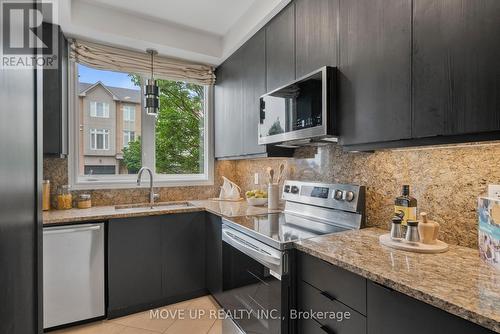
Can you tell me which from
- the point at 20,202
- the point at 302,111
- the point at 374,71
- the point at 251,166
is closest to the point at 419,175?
the point at 374,71

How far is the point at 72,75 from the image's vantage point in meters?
2.48

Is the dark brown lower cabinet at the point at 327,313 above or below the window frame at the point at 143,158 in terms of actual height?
below

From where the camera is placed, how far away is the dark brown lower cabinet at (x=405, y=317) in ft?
2.40

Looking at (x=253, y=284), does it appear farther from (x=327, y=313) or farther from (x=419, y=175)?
(x=419, y=175)

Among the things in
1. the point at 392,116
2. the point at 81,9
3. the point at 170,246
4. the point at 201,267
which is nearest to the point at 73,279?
the point at 170,246

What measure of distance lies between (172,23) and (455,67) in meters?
2.34

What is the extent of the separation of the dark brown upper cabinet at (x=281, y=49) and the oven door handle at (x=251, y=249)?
1.10m

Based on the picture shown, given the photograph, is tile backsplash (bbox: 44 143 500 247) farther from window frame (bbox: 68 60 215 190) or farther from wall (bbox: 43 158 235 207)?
window frame (bbox: 68 60 215 190)

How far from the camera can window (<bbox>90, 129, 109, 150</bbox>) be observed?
8.53 feet

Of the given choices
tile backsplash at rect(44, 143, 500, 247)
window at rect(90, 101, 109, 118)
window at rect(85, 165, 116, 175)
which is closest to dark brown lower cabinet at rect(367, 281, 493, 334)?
tile backsplash at rect(44, 143, 500, 247)

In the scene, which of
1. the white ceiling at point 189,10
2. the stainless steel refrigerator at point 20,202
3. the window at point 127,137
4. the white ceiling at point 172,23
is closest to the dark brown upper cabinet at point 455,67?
the white ceiling at point 172,23

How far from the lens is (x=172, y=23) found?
250cm

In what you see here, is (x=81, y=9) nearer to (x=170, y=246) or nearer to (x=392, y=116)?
(x=170, y=246)

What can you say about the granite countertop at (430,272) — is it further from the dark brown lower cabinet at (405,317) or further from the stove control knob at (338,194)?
the stove control knob at (338,194)
